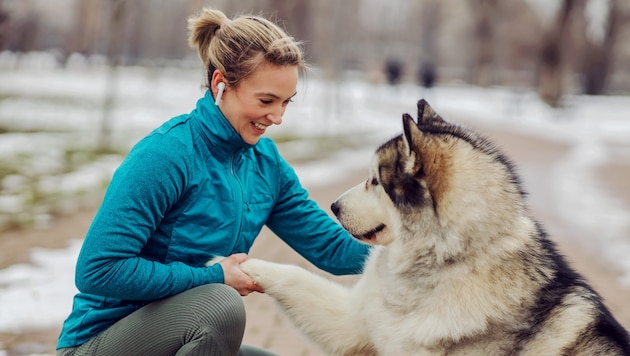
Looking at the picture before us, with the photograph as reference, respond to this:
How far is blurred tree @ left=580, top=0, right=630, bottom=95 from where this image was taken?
3366 centimetres

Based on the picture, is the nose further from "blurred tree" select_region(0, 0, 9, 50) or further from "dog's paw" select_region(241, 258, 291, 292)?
"blurred tree" select_region(0, 0, 9, 50)

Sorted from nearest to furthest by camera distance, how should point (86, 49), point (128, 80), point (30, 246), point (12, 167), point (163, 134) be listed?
point (163, 134) → point (30, 246) → point (12, 167) → point (128, 80) → point (86, 49)

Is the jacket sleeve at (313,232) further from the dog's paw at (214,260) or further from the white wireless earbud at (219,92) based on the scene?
the white wireless earbud at (219,92)

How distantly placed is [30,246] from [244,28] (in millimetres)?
4065

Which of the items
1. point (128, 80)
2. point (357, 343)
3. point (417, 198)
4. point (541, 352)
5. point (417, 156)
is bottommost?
point (128, 80)

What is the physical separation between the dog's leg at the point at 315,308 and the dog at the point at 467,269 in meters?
0.13

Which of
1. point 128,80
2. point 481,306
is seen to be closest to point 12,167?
point 481,306

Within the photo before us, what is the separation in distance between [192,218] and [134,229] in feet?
0.87

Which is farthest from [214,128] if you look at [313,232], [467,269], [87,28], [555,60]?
[87,28]

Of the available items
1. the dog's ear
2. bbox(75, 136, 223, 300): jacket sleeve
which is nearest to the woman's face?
bbox(75, 136, 223, 300): jacket sleeve

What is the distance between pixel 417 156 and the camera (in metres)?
2.64

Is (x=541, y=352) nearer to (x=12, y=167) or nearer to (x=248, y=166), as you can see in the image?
(x=248, y=166)

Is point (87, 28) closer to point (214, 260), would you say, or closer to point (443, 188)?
point (214, 260)

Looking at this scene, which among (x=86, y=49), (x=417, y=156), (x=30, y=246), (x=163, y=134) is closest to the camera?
(x=163, y=134)
